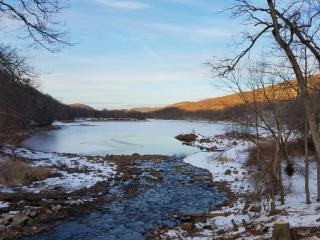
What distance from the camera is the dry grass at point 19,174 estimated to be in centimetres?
2484

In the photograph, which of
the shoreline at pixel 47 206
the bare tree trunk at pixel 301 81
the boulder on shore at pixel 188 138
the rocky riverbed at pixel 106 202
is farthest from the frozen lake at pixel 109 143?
the bare tree trunk at pixel 301 81

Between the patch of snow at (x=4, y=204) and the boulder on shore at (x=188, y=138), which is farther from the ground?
the boulder on shore at (x=188, y=138)

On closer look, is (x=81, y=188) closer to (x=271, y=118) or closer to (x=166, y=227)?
(x=166, y=227)

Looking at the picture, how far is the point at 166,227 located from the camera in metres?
18.0

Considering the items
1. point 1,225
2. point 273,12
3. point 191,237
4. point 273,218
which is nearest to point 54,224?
point 1,225

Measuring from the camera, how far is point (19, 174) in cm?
2600

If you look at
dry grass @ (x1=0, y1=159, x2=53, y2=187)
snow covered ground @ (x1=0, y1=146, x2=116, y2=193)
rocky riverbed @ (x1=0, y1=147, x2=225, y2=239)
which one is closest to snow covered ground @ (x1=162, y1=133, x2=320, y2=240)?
A: rocky riverbed @ (x1=0, y1=147, x2=225, y2=239)

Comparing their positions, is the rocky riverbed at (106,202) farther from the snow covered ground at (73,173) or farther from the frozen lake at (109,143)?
the frozen lake at (109,143)

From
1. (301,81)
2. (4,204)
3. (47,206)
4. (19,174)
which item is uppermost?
(301,81)

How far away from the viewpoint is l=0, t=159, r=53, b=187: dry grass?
24.8 metres

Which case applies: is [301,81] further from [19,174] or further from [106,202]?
[19,174]

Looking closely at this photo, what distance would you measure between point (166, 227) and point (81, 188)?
354 inches

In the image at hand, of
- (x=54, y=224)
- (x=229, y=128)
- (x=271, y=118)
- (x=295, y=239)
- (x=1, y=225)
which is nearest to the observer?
(x=295, y=239)

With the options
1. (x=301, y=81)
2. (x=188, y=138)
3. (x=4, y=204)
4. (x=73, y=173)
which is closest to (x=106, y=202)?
(x=4, y=204)
